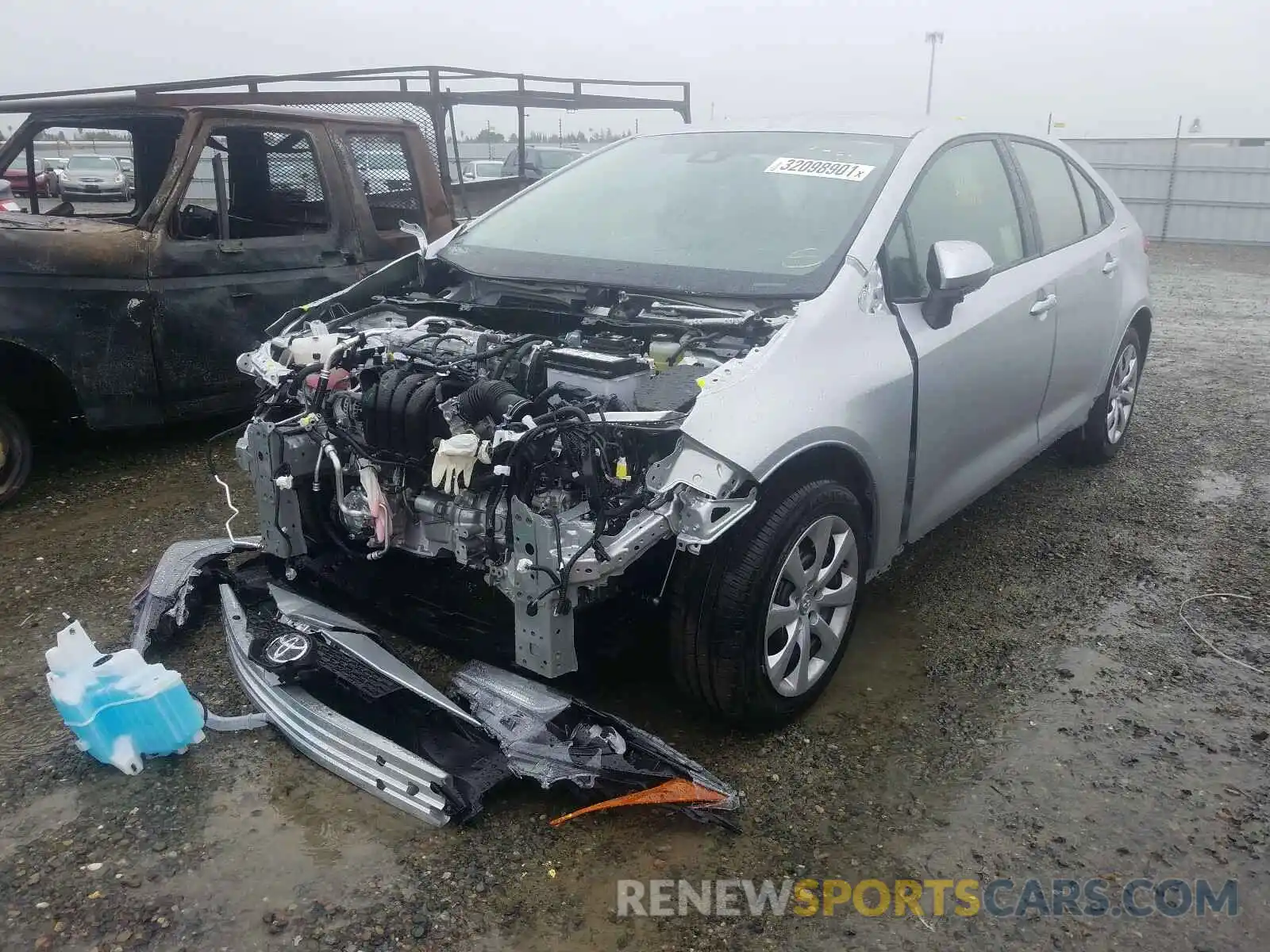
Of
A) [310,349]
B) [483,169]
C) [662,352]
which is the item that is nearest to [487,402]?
[662,352]

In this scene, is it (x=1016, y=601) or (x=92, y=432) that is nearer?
(x=1016, y=601)

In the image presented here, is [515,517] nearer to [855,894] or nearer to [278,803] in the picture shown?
[278,803]

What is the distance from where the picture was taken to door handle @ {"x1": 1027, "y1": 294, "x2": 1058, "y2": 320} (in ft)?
12.5

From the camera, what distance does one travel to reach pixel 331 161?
5539mm

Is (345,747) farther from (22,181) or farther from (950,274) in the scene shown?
(22,181)

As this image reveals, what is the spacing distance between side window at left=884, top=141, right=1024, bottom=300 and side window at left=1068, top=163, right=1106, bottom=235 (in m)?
0.86

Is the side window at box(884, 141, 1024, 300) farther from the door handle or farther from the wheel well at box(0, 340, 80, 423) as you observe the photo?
the wheel well at box(0, 340, 80, 423)

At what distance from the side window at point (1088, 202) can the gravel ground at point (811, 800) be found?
5.05 feet

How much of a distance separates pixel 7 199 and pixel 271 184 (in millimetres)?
1311

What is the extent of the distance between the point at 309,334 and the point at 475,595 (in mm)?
1119

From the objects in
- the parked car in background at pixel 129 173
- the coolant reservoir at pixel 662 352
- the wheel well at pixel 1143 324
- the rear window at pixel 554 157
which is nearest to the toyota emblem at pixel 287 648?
the coolant reservoir at pixel 662 352

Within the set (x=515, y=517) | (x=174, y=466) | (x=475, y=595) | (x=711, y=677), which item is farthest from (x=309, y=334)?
(x=174, y=466)

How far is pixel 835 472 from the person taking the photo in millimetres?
2963

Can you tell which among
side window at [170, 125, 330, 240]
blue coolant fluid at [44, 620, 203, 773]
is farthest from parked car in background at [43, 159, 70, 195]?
blue coolant fluid at [44, 620, 203, 773]
